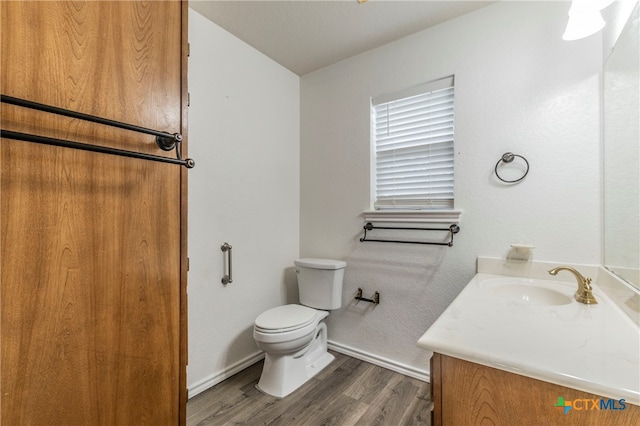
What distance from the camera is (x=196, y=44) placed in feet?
5.82

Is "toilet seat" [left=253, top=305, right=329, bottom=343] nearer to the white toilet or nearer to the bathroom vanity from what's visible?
the white toilet

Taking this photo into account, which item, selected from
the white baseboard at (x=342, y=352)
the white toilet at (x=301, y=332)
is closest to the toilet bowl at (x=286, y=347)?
the white toilet at (x=301, y=332)

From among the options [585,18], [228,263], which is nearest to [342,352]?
[228,263]

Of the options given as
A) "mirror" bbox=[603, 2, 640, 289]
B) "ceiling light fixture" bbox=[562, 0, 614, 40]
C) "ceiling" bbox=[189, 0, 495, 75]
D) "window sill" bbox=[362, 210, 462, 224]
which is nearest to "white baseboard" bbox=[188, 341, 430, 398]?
"window sill" bbox=[362, 210, 462, 224]

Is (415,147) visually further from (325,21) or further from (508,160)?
(325,21)

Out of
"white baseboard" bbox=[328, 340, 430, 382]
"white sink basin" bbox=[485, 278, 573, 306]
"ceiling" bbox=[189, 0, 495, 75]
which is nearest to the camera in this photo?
"white sink basin" bbox=[485, 278, 573, 306]

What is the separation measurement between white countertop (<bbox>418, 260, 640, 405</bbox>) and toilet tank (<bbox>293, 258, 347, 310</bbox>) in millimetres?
1133

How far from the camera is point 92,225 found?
0.78 meters

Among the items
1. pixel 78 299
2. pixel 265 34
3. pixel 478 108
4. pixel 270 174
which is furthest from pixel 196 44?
pixel 478 108

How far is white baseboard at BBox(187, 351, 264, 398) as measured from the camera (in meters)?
1.73

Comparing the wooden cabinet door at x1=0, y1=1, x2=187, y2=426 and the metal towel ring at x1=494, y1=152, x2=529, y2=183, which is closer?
the wooden cabinet door at x1=0, y1=1, x2=187, y2=426

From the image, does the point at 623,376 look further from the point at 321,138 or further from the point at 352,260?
the point at 321,138

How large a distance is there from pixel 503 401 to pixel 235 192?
1.80m

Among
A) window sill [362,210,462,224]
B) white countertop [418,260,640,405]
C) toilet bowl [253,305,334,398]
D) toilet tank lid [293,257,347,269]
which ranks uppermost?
window sill [362,210,462,224]
